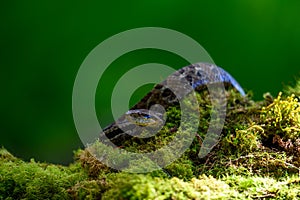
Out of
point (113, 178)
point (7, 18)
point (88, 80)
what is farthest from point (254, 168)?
point (7, 18)

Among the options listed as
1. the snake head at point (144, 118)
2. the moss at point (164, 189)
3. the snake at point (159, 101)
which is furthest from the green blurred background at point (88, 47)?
the moss at point (164, 189)

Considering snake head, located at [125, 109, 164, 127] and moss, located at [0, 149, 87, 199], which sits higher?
snake head, located at [125, 109, 164, 127]

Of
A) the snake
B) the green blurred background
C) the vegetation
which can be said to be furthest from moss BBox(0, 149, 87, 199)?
the green blurred background

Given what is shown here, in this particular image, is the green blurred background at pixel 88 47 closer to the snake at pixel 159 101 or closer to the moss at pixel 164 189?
the snake at pixel 159 101

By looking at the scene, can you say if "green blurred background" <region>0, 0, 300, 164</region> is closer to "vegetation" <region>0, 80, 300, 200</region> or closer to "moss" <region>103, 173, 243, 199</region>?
"vegetation" <region>0, 80, 300, 200</region>

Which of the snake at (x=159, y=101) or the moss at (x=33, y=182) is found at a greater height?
the snake at (x=159, y=101)

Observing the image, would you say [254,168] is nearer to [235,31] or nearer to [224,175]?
[224,175]

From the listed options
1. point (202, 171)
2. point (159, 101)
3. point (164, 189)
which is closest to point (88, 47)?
point (159, 101)
